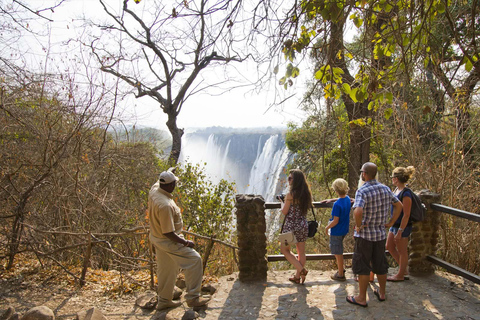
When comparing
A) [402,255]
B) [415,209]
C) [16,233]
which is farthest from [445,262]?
[16,233]

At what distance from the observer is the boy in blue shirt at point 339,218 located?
4641 mm

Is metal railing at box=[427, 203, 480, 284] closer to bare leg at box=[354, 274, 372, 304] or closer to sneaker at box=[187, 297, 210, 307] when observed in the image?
bare leg at box=[354, 274, 372, 304]

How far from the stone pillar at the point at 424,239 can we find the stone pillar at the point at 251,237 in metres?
2.08

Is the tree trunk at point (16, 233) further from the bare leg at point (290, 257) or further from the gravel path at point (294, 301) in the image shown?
the bare leg at point (290, 257)

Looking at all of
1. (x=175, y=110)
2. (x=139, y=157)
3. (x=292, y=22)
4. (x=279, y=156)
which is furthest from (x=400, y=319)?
(x=279, y=156)

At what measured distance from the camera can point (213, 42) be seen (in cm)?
352

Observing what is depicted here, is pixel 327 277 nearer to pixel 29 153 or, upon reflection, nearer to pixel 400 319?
pixel 400 319

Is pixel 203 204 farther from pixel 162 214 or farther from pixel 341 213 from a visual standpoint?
pixel 162 214

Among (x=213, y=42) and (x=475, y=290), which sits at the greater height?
(x=213, y=42)

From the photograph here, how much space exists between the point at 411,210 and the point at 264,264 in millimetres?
2081

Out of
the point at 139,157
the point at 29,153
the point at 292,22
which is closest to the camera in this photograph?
the point at 292,22

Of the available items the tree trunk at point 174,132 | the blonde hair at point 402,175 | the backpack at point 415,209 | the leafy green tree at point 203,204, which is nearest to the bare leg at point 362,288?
the backpack at point 415,209

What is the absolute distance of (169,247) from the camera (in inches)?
159

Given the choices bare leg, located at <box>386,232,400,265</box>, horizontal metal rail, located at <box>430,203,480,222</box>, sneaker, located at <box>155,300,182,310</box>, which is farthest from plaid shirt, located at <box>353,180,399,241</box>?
sneaker, located at <box>155,300,182,310</box>
